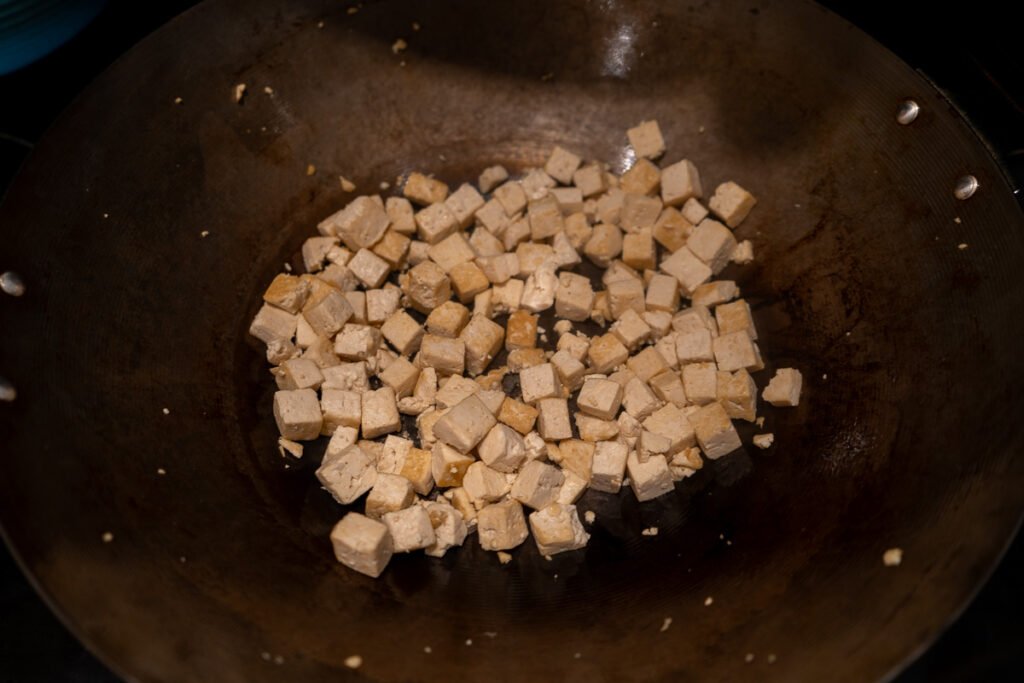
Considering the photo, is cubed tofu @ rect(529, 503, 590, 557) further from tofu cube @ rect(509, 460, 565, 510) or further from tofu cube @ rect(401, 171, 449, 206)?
tofu cube @ rect(401, 171, 449, 206)

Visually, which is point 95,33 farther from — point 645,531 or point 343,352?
point 645,531

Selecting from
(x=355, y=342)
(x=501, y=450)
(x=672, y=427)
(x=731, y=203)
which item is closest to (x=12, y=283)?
(x=355, y=342)

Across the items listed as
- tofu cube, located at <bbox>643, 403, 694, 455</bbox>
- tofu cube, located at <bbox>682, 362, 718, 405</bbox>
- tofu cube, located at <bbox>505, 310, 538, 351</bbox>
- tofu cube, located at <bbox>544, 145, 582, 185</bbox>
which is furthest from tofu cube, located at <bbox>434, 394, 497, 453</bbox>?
tofu cube, located at <bbox>544, 145, 582, 185</bbox>

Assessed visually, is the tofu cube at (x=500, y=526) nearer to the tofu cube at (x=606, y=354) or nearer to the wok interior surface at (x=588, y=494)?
the wok interior surface at (x=588, y=494)

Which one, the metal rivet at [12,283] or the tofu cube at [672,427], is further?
the tofu cube at [672,427]

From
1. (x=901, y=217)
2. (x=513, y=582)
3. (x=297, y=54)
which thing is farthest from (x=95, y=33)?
(x=901, y=217)

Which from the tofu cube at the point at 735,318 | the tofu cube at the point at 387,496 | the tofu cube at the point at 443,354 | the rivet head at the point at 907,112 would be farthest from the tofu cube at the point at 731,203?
the tofu cube at the point at 387,496
